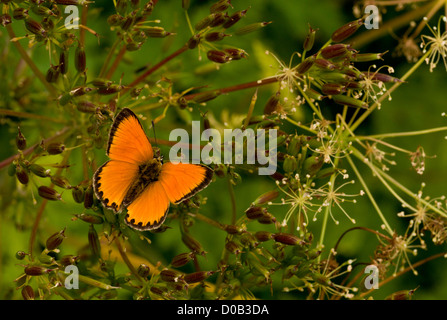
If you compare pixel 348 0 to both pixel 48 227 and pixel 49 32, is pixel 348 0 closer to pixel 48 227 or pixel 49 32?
pixel 49 32

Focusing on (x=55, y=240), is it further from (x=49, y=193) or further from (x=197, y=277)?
(x=197, y=277)

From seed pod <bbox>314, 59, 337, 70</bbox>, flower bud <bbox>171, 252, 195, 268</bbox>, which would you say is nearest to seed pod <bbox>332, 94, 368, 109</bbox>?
seed pod <bbox>314, 59, 337, 70</bbox>

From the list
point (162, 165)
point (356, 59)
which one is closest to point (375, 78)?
point (356, 59)

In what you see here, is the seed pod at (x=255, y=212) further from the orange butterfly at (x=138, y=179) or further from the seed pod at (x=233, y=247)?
the orange butterfly at (x=138, y=179)

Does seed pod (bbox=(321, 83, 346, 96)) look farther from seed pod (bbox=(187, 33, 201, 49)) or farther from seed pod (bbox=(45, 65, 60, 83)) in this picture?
seed pod (bbox=(45, 65, 60, 83))

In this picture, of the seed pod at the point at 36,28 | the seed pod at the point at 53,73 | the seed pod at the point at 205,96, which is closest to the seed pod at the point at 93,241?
the seed pod at the point at 53,73

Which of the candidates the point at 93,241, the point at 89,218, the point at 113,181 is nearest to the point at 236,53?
the point at 113,181
